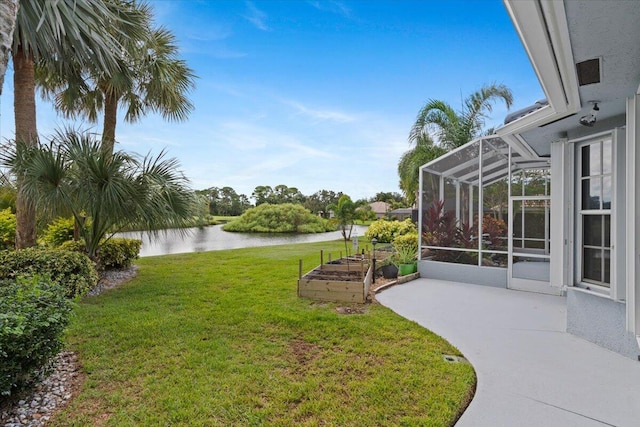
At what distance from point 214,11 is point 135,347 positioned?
8.28 m

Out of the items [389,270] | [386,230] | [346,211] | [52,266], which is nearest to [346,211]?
[346,211]

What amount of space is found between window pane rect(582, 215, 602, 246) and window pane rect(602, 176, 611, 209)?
0.16m

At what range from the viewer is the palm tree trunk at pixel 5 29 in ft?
6.07

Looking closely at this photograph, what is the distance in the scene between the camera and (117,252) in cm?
718

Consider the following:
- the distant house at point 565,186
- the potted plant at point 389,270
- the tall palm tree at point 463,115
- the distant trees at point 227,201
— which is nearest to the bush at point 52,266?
the potted plant at point 389,270

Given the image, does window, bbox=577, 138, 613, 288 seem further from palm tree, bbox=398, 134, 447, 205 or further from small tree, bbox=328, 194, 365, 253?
small tree, bbox=328, 194, 365, 253

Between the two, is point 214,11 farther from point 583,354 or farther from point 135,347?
point 583,354

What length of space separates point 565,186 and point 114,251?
836cm

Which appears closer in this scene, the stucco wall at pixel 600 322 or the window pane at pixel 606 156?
the stucco wall at pixel 600 322

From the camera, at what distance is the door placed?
572 centimetres

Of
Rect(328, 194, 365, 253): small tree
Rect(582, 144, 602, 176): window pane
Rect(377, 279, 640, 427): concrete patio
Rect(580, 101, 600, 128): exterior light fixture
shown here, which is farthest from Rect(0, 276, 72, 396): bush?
Rect(328, 194, 365, 253): small tree

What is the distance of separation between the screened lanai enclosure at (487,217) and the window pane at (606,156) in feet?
7.96

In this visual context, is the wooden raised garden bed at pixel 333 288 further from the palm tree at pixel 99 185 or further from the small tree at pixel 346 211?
Answer: the small tree at pixel 346 211

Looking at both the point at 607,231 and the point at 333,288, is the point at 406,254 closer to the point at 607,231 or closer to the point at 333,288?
the point at 333,288
